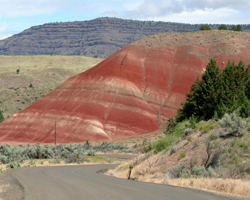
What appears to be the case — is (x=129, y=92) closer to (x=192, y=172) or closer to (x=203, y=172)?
(x=192, y=172)

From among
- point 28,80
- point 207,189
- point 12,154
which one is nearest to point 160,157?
point 207,189

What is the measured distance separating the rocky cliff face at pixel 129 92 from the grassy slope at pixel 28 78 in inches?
1422

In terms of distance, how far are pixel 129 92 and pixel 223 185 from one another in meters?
72.6

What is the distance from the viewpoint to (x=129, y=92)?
85438mm

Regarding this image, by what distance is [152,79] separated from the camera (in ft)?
298

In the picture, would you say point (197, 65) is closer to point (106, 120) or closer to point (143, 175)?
point (106, 120)

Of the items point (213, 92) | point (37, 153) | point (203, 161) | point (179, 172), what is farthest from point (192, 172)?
point (213, 92)

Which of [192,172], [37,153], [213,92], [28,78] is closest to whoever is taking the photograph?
[192,172]

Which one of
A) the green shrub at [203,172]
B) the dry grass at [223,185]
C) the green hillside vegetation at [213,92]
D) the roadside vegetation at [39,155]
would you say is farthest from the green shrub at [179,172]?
the green hillside vegetation at [213,92]

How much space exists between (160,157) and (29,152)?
77.3 feet

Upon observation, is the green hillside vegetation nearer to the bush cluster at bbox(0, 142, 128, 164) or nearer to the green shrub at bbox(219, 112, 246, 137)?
the bush cluster at bbox(0, 142, 128, 164)

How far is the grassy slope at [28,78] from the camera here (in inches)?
4934

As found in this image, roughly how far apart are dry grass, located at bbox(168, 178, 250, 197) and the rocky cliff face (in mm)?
62938

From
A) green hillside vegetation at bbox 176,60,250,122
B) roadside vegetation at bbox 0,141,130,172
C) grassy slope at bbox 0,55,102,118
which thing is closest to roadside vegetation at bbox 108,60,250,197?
roadside vegetation at bbox 0,141,130,172
